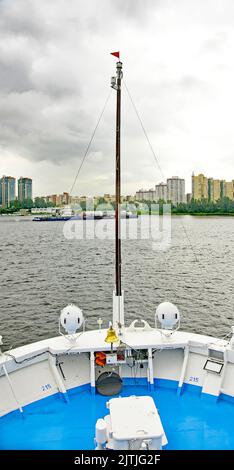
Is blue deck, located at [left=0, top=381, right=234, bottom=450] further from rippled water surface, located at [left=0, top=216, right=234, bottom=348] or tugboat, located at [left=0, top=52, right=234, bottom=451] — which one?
rippled water surface, located at [left=0, top=216, right=234, bottom=348]

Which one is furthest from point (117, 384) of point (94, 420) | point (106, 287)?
point (106, 287)

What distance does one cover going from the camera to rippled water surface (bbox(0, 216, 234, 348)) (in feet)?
56.0

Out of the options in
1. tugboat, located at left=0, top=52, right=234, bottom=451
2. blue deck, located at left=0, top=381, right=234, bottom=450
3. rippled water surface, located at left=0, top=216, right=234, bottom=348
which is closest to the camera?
blue deck, located at left=0, top=381, right=234, bottom=450

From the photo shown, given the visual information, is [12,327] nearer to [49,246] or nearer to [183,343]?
[183,343]

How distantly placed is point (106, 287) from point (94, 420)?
17.5 m

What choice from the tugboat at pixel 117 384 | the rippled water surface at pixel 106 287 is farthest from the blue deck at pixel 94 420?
the rippled water surface at pixel 106 287

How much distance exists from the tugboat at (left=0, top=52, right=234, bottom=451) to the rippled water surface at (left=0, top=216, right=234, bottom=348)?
761 cm

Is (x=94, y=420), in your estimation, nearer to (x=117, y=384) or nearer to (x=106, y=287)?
(x=117, y=384)

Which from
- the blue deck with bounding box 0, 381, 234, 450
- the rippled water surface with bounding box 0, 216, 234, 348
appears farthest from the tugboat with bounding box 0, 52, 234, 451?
the rippled water surface with bounding box 0, 216, 234, 348

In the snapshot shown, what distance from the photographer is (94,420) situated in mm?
6188

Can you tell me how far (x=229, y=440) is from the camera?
5.55 metres

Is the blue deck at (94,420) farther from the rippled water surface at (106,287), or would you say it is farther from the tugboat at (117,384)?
the rippled water surface at (106,287)
